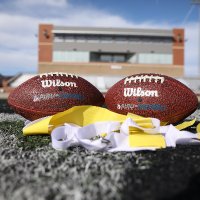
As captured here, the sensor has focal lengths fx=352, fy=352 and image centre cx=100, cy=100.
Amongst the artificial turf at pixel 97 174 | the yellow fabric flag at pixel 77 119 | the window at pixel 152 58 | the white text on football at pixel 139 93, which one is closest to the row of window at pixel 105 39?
the window at pixel 152 58

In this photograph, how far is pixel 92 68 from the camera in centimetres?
4547

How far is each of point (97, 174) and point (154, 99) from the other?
202cm

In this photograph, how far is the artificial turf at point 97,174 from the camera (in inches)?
66.9

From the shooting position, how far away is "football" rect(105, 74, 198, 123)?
393 cm

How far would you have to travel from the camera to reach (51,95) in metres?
4.14

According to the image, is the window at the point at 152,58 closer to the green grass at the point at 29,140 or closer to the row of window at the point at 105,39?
the row of window at the point at 105,39

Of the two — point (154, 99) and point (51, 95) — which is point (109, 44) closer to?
point (51, 95)

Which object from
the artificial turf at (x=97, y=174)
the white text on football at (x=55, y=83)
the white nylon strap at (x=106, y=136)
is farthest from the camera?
the white text on football at (x=55, y=83)

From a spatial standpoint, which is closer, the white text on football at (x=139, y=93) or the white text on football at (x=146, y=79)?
the white text on football at (x=139, y=93)

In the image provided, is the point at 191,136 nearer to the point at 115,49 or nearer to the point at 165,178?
the point at 165,178

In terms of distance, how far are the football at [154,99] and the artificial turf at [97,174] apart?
3.32 ft

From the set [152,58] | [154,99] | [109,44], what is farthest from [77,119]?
[152,58]

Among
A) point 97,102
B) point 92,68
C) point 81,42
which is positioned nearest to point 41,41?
point 81,42

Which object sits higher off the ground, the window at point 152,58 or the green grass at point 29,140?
the window at point 152,58
